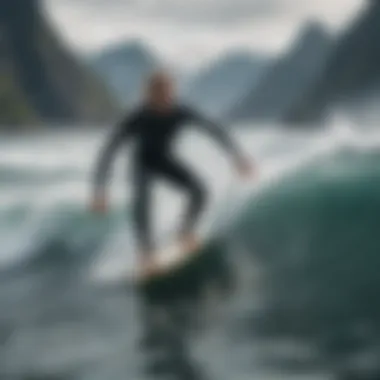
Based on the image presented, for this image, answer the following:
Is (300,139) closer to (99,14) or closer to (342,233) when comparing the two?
(342,233)

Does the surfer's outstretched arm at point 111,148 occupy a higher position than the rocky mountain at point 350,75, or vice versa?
the rocky mountain at point 350,75

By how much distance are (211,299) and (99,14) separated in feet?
1.97

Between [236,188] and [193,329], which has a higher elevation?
[236,188]

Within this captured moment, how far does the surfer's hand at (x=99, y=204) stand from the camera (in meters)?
1.87

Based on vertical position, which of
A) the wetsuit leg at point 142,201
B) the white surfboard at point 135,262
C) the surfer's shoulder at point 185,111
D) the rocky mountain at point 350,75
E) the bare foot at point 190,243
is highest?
the rocky mountain at point 350,75

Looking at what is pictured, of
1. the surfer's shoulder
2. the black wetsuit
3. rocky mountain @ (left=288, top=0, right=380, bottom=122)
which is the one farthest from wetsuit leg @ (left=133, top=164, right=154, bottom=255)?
rocky mountain @ (left=288, top=0, right=380, bottom=122)

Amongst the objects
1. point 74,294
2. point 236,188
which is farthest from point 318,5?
point 74,294

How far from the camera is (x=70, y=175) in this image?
6.17 feet

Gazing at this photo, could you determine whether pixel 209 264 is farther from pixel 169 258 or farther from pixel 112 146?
pixel 112 146

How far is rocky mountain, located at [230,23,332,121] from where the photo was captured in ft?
6.25

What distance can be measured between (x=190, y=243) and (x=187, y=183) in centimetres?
12

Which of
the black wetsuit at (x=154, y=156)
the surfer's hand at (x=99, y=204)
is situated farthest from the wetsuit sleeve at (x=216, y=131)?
the surfer's hand at (x=99, y=204)

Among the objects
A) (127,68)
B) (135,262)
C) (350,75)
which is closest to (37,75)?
(127,68)

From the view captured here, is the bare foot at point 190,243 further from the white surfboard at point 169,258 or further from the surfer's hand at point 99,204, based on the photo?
the surfer's hand at point 99,204
